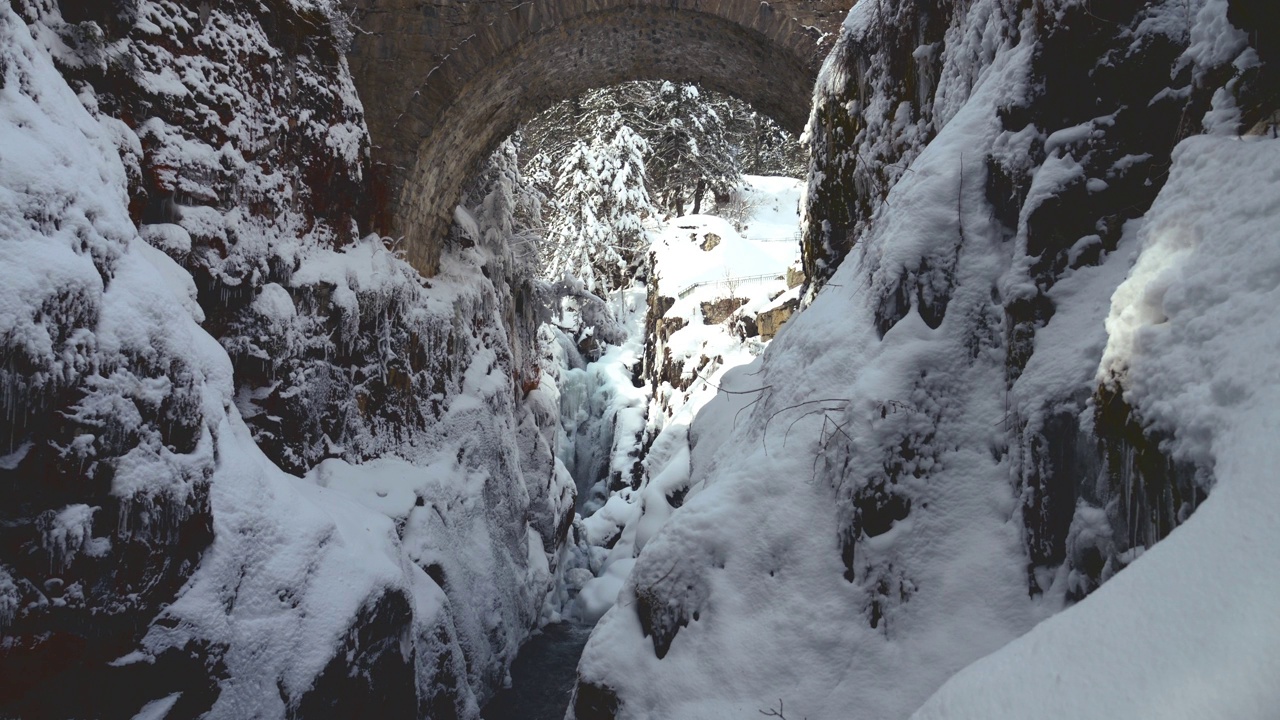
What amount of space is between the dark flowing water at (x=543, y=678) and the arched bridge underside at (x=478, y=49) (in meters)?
4.65

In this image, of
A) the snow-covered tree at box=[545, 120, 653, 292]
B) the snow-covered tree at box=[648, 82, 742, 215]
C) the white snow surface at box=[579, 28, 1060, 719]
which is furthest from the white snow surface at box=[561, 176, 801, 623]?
the white snow surface at box=[579, 28, 1060, 719]

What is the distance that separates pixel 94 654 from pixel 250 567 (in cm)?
84

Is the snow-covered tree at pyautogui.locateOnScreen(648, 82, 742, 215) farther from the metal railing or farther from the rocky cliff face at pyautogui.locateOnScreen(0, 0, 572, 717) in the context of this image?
the rocky cliff face at pyautogui.locateOnScreen(0, 0, 572, 717)

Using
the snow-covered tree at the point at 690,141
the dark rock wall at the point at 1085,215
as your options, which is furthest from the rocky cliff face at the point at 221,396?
the snow-covered tree at the point at 690,141

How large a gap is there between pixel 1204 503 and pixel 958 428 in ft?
5.78

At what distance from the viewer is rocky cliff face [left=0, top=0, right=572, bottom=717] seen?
324 cm

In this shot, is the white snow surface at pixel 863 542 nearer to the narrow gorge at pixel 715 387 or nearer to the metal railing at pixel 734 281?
the narrow gorge at pixel 715 387

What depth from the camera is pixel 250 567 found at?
411 cm

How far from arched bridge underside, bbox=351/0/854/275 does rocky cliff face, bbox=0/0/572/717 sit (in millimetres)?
703

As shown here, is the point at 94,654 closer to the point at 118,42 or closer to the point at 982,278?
the point at 118,42

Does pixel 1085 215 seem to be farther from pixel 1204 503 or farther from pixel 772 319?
pixel 772 319

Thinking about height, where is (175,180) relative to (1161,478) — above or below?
above

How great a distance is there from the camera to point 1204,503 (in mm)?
1417

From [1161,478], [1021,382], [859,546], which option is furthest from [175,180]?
[1161,478]
